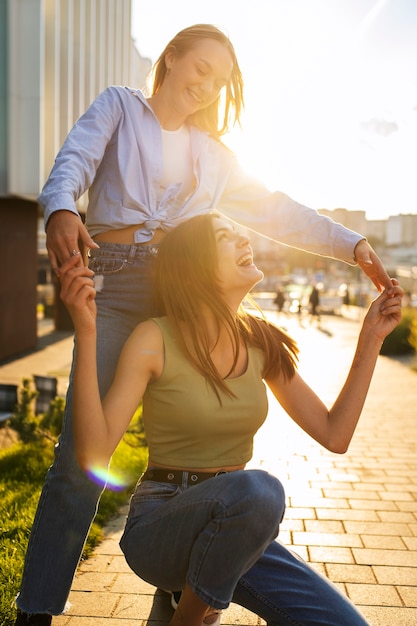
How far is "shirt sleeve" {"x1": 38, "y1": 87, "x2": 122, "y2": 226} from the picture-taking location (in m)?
2.26

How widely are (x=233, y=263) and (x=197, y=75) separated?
83 cm

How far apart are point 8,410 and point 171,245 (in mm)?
6312

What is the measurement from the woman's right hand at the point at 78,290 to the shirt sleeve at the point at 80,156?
0.71 feet

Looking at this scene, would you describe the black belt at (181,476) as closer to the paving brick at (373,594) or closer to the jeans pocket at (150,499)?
the jeans pocket at (150,499)

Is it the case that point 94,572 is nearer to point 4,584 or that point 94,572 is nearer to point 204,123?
point 4,584

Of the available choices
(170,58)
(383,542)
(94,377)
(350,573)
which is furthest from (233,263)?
(383,542)

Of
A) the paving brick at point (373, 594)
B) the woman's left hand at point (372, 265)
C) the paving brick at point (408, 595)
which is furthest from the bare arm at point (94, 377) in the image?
the paving brick at point (408, 595)

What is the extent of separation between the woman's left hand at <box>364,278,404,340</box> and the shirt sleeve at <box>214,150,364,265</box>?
0.29 metres

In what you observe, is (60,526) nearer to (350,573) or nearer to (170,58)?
(350,573)

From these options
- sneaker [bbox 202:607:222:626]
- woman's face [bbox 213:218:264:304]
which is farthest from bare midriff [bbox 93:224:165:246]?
sneaker [bbox 202:607:222:626]

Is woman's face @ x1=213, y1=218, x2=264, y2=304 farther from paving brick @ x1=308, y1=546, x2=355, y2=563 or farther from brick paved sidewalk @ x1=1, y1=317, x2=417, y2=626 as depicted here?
paving brick @ x1=308, y1=546, x2=355, y2=563

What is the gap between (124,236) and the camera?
115 inches

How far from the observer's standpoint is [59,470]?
2531mm

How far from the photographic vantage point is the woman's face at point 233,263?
265cm
